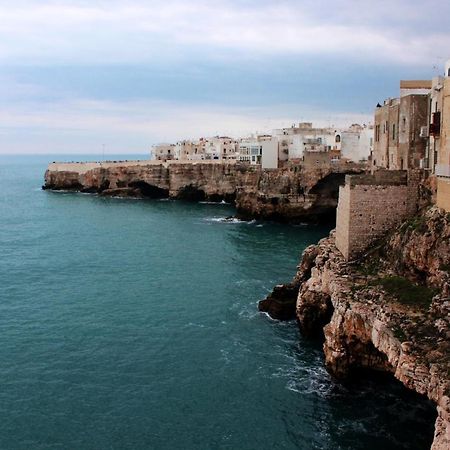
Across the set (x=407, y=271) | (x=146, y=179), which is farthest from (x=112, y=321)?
(x=146, y=179)

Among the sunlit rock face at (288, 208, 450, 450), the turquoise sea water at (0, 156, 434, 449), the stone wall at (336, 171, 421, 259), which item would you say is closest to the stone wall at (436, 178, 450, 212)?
the sunlit rock face at (288, 208, 450, 450)

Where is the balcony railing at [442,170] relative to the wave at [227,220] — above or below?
above

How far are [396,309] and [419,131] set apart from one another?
1503cm

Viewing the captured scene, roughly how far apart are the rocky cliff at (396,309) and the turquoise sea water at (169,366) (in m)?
1.80

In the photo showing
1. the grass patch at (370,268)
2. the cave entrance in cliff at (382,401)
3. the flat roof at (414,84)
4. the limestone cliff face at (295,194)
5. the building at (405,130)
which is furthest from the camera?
the limestone cliff face at (295,194)

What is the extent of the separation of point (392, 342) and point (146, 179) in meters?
85.4

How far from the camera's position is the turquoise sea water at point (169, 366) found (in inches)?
915

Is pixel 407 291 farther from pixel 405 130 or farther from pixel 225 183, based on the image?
pixel 225 183

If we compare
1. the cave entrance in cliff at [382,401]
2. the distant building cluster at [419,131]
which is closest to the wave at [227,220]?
the distant building cluster at [419,131]

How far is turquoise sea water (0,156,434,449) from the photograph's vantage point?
915 inches

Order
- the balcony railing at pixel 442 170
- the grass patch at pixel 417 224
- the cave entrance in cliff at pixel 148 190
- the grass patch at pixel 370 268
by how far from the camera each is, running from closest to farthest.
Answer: the grass patch at pixel 417 224 → the balcony railing at pixel 442 170 → the grass patch at pixel 370 268 → the cave entrance in cliff at pixel 148 190

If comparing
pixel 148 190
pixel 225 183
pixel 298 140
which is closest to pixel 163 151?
pixel 148 190

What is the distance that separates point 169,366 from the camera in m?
29.3

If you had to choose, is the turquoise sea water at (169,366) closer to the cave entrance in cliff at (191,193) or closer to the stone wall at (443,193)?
the stone wall at (443,193)
